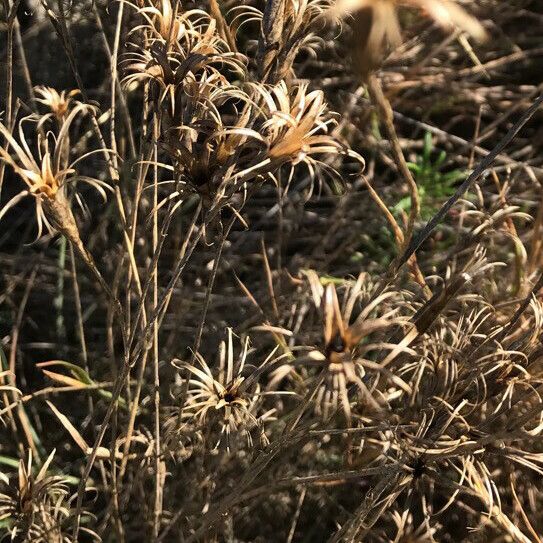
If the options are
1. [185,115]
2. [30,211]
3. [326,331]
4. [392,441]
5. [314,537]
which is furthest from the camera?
[30,211]

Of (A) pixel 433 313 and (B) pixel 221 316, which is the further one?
(B) pixel 221 316

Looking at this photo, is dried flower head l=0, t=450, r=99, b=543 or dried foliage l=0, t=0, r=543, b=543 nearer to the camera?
dried foliage l=0, t=0, r=543, b=543

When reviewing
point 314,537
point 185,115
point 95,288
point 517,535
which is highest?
point 185,115

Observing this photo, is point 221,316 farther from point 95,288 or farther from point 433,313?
point 433,313

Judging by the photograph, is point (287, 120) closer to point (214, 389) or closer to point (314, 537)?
point (214, 389)

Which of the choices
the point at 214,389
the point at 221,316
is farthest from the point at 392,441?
the point at 221,316

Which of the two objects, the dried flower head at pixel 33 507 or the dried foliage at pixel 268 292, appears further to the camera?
the dried flower head at pixel 33 507

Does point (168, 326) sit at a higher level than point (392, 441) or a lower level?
lower

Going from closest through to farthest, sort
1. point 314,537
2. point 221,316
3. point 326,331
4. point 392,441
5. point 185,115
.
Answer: point 326,331 → point 185,115 → point 392,441 → point 314,537 → point 221,316

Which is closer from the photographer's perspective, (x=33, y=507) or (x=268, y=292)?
(x=33, y=507)
